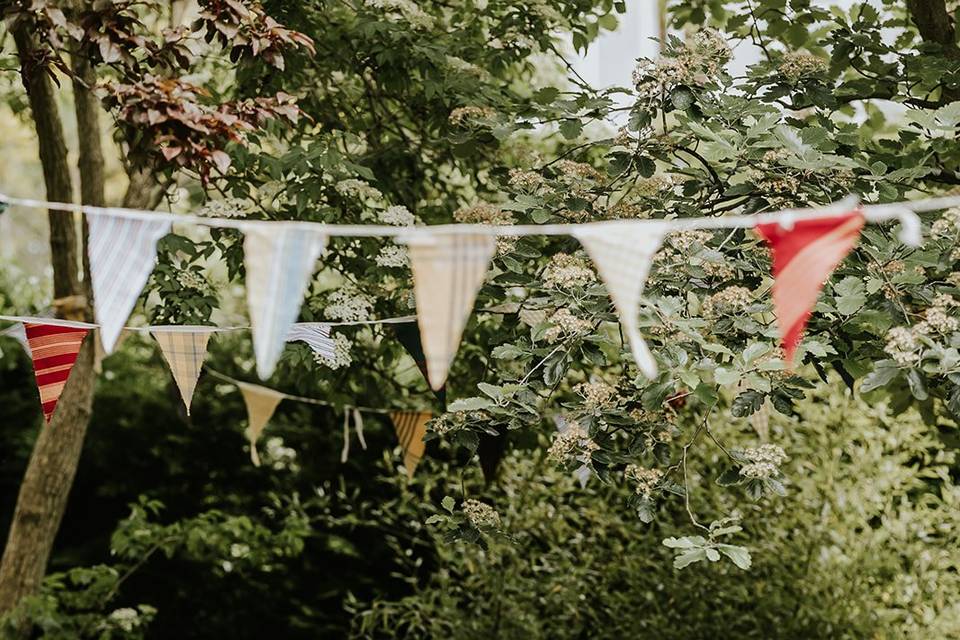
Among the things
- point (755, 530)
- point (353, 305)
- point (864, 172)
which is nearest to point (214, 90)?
point (353, 305)

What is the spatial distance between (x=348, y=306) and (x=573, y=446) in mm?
867

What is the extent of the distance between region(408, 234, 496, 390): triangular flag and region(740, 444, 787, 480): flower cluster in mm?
850

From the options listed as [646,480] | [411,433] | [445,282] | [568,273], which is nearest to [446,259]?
[445,282]

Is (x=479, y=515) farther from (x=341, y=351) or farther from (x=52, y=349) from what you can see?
(x=52, y=349)

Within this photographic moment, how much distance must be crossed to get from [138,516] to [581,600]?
5.61 feet

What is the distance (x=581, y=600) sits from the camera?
3.80 meters

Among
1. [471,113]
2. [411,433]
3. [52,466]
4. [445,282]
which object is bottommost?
[52,466]

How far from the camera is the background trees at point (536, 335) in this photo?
2268mm

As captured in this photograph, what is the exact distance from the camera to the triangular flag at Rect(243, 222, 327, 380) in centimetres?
160

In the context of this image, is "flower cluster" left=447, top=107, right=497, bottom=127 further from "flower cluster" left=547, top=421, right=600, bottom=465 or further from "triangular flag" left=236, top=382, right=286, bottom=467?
"triangular flag" left=236, top=382, right=286, bottom=467

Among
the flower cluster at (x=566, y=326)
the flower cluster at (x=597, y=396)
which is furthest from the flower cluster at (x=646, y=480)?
the flower cluster at (x=566, y=326)

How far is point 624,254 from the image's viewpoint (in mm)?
1604

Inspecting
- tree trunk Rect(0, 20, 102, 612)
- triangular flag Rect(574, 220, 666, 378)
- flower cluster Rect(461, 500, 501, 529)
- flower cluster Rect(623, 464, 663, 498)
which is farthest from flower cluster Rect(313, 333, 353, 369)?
triangular flag Rect(574, 220, 666, 378)

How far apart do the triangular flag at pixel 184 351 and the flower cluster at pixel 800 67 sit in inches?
61.2
